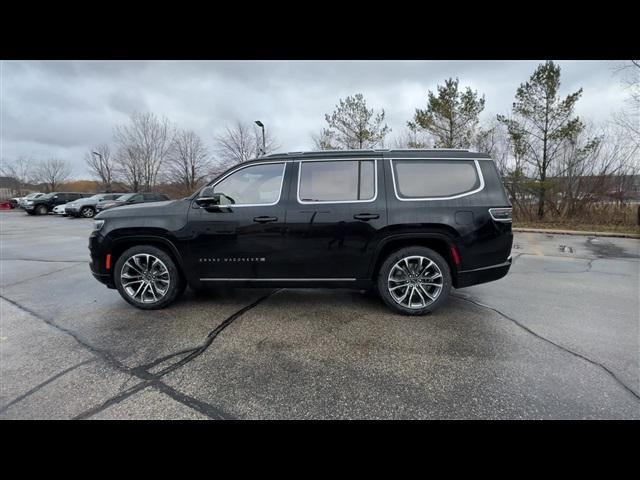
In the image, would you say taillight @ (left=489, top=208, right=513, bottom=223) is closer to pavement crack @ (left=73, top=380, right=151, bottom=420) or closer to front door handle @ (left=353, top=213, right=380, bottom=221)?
front door handle @ (left=353, top=213, right=380, bottom=221)

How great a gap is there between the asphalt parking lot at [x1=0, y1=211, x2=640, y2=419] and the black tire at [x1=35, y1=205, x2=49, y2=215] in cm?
2516

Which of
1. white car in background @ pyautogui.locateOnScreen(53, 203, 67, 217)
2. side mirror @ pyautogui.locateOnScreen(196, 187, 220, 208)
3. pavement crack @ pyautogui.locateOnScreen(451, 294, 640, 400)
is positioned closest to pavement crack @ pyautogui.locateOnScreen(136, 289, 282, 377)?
side mirror @ pyautogui.locateOnScreen(196, 187, 220, 208)

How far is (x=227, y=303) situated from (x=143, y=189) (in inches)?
1346

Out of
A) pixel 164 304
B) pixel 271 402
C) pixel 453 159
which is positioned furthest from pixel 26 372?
pixel 453 159

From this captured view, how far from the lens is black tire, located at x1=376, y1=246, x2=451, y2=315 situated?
11.3 ft

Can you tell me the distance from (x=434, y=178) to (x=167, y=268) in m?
3.69

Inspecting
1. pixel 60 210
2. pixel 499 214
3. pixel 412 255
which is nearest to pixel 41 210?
pixel 60 210

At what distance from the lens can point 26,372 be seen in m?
→ 2.43

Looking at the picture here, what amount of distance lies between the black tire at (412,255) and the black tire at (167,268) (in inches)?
108

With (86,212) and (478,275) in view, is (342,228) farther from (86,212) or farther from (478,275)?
(86,212)

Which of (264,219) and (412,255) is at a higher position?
(264,219)

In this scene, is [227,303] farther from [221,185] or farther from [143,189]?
[143,189]

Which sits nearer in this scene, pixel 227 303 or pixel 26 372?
pixel 26 372

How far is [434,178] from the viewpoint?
3480mm
